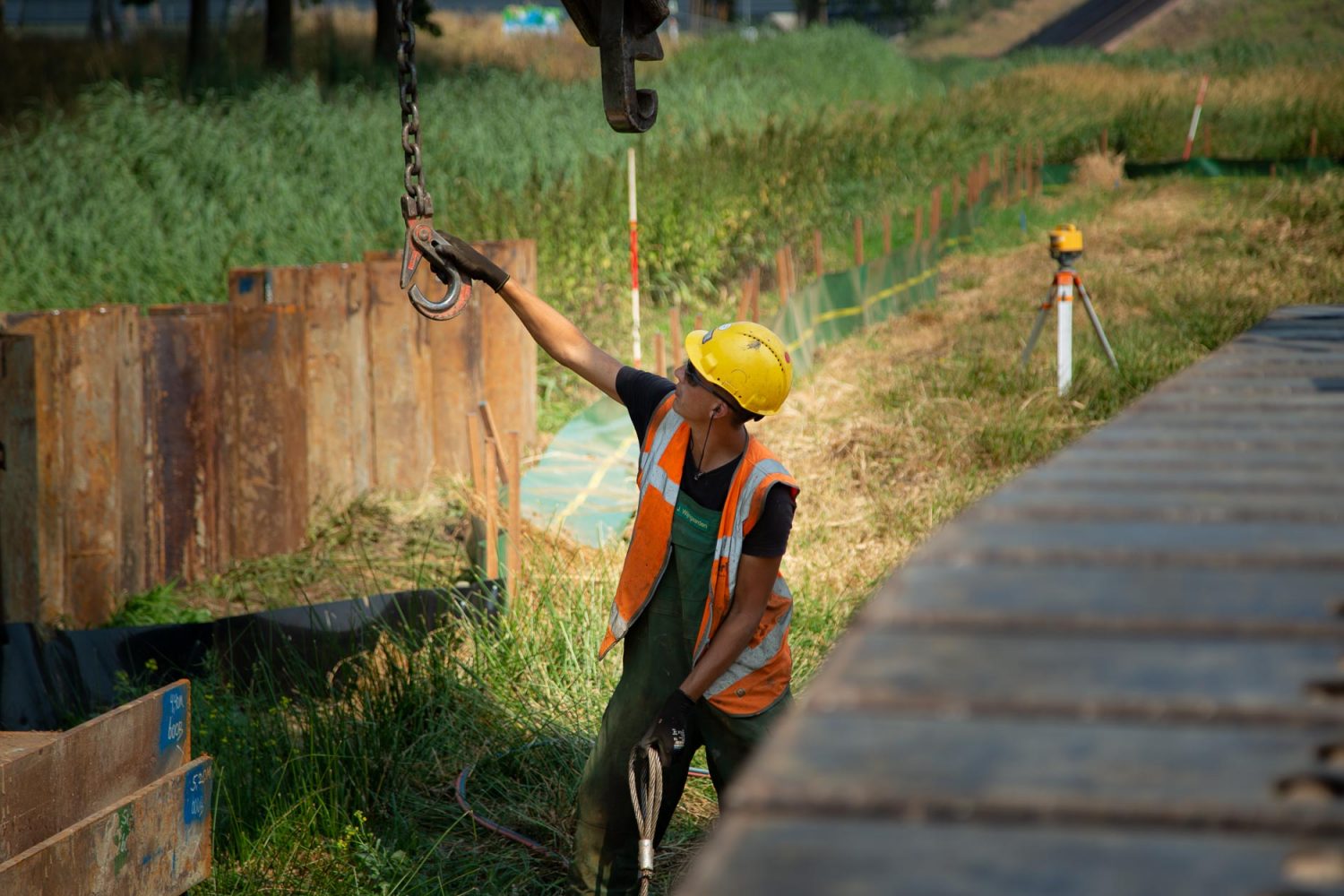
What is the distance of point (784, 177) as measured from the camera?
→ 15.3 meters

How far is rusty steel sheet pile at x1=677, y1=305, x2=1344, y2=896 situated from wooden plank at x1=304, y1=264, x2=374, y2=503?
7341 millimetres

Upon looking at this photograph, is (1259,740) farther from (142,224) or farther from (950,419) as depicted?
(142,224)

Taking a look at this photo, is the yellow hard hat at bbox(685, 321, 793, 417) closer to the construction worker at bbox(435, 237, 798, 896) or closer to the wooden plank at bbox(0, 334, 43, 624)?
the construction worker at bbox(435, 237, 798, 896)

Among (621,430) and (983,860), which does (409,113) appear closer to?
(983,860)

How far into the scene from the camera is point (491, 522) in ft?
21.0

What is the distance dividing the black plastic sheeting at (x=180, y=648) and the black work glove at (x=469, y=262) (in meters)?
1.86

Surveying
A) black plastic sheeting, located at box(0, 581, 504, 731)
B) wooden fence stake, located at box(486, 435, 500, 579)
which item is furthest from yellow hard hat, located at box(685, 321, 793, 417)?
wooden fence stake, located at box(486, 435, 500, 579)

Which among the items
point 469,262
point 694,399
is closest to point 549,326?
point 469,262

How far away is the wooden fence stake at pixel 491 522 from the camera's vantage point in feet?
21.0

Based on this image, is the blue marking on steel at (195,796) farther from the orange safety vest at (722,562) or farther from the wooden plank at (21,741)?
the orange safety vest at (722,562)

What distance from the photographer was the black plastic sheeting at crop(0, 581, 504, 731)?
19.7 feet

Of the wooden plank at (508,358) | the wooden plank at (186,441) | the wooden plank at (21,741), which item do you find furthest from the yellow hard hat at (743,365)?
the wooden plank at (508,358)

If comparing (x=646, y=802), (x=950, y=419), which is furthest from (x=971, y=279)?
(x=646, y=802)

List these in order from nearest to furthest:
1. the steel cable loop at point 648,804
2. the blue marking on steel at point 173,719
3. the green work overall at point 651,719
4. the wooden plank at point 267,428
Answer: the steel cable loop at point 648,804 → the green work overall at point 651,719 → the blue marking on steel at point 173,719 → the wooden plank at point 267,428
